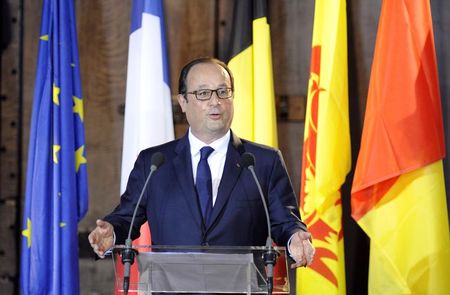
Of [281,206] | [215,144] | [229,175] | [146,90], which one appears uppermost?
[146,90]

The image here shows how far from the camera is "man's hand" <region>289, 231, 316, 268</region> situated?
2516 millimetres

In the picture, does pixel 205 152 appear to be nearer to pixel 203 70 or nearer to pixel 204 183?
pixel 204 183

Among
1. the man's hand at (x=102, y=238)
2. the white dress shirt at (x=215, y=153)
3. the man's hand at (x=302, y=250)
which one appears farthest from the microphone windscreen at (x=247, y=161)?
the man's hand at (x=102, y=238)

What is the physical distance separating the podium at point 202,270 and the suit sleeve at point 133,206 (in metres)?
0.44

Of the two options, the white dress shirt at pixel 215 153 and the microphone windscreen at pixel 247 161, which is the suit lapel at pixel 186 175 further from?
the microphone windscreen at pixel 247 161

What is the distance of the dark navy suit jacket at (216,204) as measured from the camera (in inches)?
111

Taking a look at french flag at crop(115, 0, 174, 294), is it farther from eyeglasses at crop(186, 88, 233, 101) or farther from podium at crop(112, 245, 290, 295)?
podium at crop(112, 245, 290, 295)

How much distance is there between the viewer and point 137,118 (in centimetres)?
447

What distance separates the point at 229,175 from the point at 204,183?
10cm

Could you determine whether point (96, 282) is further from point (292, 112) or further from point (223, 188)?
point (223, 188)

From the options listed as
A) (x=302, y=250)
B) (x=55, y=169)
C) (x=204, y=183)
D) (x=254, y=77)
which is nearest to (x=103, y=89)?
(x=55, y=169)

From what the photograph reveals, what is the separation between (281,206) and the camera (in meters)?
2.88

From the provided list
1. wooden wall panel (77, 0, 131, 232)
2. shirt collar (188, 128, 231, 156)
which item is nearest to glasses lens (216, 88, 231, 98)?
shirt collar (188, 128, 231, 156)

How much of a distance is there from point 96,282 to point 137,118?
120 cm
